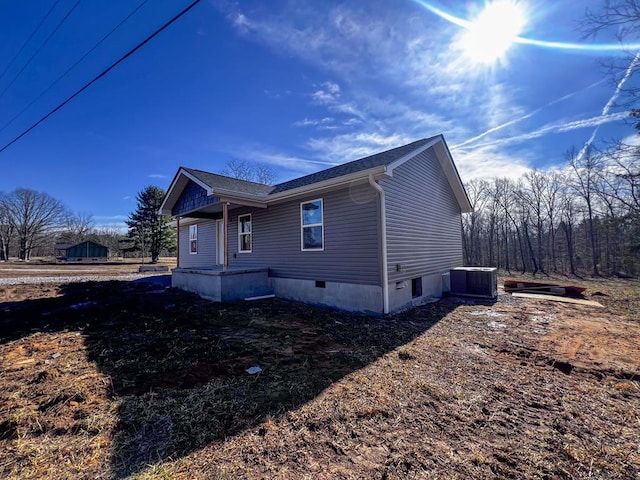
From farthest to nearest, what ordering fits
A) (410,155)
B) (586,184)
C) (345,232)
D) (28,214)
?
(28,214) → (586,184) → (410,155) → (345,232)

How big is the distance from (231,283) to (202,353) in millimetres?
4392

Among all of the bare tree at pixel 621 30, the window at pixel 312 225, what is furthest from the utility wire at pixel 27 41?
the bare tree at pixel 621 30

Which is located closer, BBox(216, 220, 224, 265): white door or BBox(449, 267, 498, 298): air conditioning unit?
BBox(449, 267, 498, 298): air conditioning unit

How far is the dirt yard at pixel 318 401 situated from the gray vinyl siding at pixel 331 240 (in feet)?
5.75

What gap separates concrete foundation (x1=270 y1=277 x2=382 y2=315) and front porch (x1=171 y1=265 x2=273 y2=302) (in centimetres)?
42

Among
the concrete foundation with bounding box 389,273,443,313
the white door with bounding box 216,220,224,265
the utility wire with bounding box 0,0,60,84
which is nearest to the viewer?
the utility wire with bounding box 0,0,60,84

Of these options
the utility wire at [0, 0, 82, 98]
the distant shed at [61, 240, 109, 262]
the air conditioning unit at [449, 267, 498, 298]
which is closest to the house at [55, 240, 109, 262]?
the distant shed at [61, 240, 109, 262]

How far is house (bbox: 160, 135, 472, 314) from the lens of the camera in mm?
6777

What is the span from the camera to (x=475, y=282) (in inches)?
365

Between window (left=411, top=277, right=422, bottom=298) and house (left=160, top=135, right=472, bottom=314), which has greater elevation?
house (left=160, top=135, right=472, bottom=314)

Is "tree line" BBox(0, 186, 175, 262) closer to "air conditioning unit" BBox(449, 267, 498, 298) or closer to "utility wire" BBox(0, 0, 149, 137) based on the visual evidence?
"utility wire" BBox(0, 0, 149, 137)

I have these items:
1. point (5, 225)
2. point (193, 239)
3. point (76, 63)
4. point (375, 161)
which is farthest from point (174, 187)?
point (5, 225)

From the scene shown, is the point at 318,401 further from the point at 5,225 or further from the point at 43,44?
the point at 5,225

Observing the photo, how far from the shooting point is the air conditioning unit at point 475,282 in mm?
8922
